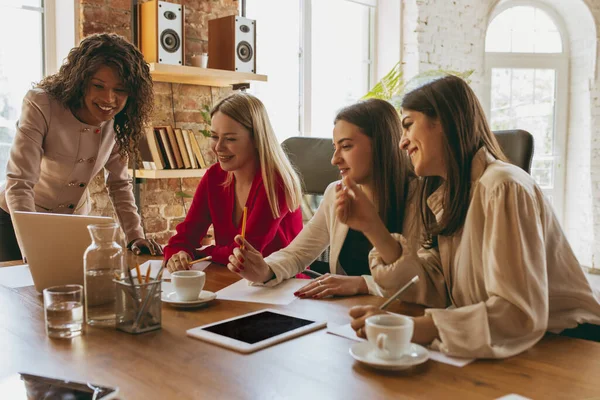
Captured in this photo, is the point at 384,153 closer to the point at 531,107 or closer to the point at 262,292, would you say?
the point at 262,292

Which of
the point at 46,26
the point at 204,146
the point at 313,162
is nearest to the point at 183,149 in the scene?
the point at 204,146

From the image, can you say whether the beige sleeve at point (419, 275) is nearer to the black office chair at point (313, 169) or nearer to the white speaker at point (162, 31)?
the black office chair at point (313, 169)

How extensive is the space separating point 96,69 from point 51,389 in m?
1.41

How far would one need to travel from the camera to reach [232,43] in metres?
3.41

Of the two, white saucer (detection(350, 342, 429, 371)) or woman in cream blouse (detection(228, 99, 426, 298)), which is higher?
woman in cream blouse (detection(228, 99, 426, 298))

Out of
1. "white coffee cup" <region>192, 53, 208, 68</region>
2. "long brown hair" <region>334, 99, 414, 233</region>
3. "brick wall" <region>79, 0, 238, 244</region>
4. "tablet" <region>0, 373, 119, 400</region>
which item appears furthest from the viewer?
"brick wall" <region>79, 0, 238, 244</region>

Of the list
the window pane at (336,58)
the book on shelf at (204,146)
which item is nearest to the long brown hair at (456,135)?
the book on shelf at (204,146)

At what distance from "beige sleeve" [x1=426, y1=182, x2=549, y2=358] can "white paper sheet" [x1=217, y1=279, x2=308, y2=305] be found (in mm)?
436

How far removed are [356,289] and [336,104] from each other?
140 inches

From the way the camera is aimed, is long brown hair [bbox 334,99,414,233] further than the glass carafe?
Yes

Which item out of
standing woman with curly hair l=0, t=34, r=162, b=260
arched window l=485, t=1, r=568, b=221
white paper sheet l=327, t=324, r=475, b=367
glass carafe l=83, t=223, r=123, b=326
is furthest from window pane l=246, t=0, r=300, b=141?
white paper sheet l=327, t=324, r=475, b=367

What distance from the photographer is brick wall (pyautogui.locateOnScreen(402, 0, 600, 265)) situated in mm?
4863

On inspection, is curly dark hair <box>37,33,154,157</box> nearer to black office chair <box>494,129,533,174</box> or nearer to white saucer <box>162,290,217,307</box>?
white saucer <box>162,290,217,307</box>

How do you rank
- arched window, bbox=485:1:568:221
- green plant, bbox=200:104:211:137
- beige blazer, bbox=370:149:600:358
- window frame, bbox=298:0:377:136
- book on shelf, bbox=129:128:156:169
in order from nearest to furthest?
beige blazer, bbox=370:149:600:358 → book on shelf, bbox=129:128:156:169 → green plant, bbox=200:104:211:137 → window frame, bbox=298:0:377:136 → arched window, bbox=485:1:568:221
